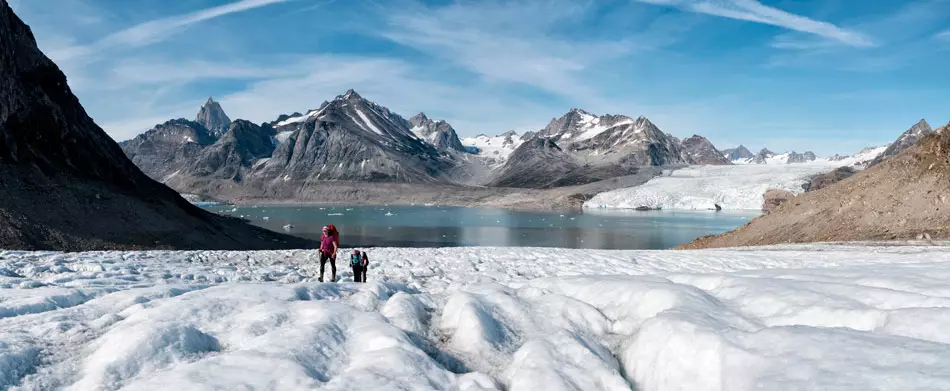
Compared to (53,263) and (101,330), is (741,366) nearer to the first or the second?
(101,330)

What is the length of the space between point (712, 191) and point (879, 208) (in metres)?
97.8

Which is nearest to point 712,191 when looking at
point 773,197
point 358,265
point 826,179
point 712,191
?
point 712,191

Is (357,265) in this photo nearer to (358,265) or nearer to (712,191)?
(358,265)

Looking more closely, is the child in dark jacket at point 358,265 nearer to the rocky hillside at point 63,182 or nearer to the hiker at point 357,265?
the hiker at point 357,265

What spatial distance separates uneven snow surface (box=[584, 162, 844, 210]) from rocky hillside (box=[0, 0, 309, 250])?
341 feet

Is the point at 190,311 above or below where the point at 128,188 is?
below

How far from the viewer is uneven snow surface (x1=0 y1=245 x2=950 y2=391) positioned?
5.30 metres

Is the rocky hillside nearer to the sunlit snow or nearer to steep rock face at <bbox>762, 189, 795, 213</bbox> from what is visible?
the sunlit snow

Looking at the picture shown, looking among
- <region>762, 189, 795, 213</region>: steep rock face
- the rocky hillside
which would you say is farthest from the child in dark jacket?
<region>762, 189, 795, 213</region>: steep rock face

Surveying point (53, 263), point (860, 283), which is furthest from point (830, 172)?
point (53, 263)

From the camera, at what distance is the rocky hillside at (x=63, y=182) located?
24828 mm

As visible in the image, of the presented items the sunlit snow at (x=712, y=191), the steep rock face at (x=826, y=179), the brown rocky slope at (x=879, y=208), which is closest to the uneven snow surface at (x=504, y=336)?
the brown rocky slope at (x=879, y=208)

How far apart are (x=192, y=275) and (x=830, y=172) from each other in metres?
158

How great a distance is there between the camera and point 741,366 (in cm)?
551
